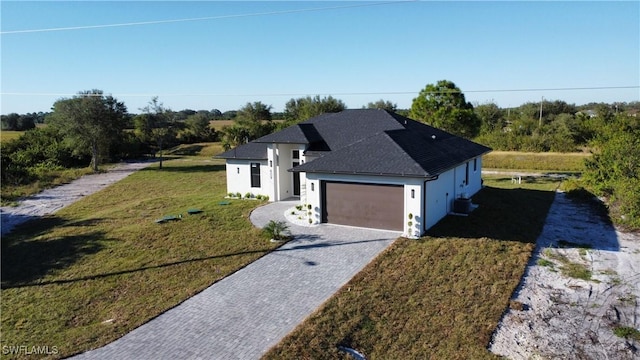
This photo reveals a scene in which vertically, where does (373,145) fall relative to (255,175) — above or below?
above

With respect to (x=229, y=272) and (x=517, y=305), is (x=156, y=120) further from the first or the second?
(x=517, y=305)

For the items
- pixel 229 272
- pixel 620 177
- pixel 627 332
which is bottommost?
pixel 627 332

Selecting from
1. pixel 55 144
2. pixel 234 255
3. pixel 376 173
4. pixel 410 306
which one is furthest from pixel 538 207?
pixel 55 144

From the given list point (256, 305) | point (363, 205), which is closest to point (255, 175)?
point (363, 205)

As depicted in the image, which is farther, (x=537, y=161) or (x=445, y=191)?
(x=537, y=161)

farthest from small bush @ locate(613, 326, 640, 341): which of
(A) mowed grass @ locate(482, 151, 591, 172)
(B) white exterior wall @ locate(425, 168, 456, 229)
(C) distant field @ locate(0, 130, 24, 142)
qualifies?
(C) distant field @ locate(0, 130, 24, 142)

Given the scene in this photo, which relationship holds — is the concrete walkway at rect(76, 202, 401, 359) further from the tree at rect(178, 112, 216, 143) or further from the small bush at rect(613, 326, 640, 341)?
the tree at rect(178, 112, 216, 143)
